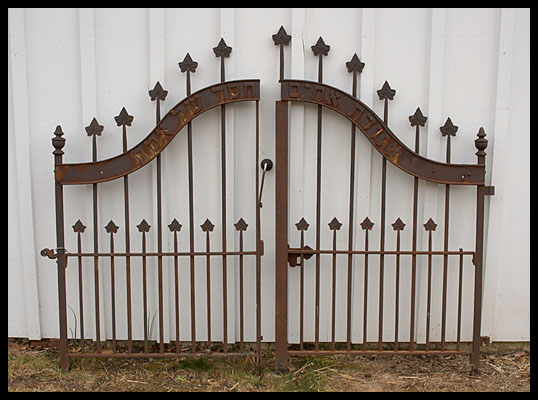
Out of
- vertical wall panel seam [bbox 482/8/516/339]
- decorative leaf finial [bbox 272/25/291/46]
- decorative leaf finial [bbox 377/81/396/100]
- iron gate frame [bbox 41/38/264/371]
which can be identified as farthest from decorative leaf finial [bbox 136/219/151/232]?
vertical wall panel seam [bbox 482/8/516/339]

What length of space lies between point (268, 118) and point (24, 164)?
4.87 feet

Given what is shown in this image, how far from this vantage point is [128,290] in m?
2.81

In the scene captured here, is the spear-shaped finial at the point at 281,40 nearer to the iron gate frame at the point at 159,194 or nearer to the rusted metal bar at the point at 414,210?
the iron gate frame at the point at 159,194

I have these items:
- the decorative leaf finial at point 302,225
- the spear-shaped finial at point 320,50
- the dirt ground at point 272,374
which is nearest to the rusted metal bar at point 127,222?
the dirt ground at point 272,374

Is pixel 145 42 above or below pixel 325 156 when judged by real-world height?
above

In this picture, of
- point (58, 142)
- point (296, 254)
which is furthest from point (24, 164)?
point (296, 254)

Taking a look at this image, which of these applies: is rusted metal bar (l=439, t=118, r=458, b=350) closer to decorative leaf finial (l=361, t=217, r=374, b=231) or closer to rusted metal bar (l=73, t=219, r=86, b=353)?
decorative leaf finial (l=361, t=217, r=374, b=231)

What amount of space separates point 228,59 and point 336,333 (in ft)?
5.81

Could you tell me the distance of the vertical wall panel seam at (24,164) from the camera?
283 centimetres

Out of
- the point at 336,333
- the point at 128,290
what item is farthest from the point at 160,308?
the point at 336,333

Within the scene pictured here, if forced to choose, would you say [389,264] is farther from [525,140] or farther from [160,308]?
[160,308]

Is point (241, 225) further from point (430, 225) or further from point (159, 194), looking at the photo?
point (430, 225)

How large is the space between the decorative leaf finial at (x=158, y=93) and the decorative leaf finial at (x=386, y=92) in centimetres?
120

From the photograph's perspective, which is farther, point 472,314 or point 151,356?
point 472,314
